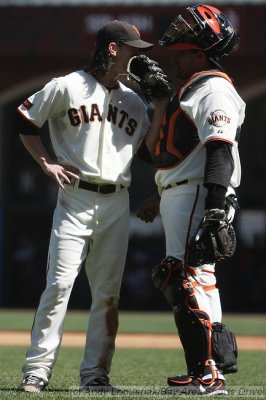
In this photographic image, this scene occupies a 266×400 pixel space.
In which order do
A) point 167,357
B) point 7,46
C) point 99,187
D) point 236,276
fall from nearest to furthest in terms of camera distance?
point 99,187 < point 167,357 < point 7,46 < point 236,276

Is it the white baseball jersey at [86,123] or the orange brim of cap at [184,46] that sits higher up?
the orange brim of cap at [184,46]

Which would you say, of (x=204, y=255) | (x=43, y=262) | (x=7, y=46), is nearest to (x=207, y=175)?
(x=204, y=255)

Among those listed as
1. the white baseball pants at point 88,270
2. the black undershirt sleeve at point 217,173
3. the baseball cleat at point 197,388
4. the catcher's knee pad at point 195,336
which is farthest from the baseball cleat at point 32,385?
the black undershirt sleeve at point 217,173

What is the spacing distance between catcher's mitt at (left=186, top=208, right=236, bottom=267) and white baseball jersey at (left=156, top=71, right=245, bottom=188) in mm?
369

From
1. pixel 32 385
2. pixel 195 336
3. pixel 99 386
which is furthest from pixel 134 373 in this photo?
pixel 195 336

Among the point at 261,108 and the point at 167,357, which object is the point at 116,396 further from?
the point at 261,108

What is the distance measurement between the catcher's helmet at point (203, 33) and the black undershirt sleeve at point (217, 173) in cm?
64

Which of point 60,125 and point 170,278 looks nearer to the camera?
point 170,278

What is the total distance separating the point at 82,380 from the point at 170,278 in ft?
3.14

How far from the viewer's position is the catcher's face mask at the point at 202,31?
5.68 meters

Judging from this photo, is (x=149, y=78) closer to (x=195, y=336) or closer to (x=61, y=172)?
(x=61, y=172)

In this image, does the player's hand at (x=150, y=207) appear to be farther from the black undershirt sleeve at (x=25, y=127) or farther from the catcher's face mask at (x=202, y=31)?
the catcher's face mask at (x=202, y=31)

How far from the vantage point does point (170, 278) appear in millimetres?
5469

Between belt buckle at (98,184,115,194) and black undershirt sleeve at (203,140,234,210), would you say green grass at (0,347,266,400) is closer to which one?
black undershirt sleeve at (203,140,234,210)
